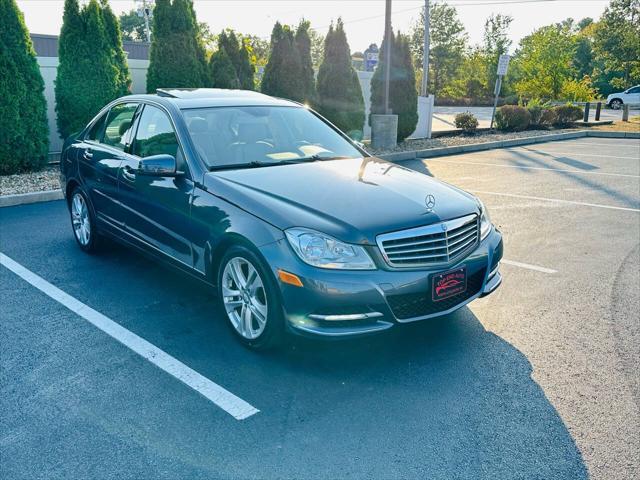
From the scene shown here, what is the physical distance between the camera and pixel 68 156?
6.18 m

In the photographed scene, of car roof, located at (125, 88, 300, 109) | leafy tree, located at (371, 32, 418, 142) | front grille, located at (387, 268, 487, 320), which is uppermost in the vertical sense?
leafy tree, located at (371, 32, 418, 142)

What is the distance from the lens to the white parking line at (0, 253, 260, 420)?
128 inches

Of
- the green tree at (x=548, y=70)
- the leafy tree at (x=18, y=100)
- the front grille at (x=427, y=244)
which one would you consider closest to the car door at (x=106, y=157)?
the front grille at (x=427, y=244)

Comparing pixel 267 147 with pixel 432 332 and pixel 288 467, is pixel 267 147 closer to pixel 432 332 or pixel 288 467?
pixel 432 332

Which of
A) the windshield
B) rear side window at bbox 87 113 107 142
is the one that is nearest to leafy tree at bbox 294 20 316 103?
rear side window at bbox 87 113 107 142

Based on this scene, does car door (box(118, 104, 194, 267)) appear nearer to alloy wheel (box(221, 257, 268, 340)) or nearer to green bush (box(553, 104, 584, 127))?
alloy wheel (box(221, 257, 268, 340))

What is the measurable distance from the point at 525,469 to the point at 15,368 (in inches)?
121

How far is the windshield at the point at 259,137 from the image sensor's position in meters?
4.47

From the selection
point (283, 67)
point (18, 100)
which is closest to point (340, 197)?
point (18, 100)

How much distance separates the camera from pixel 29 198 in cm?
889

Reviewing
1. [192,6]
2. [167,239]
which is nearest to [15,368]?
[167,239]

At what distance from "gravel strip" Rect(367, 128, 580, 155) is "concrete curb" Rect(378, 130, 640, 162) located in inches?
14.4

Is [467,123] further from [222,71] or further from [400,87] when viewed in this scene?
[222,71]

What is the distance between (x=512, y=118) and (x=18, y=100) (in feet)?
52.6
